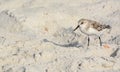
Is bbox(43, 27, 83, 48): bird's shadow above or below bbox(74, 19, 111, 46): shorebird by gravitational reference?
below

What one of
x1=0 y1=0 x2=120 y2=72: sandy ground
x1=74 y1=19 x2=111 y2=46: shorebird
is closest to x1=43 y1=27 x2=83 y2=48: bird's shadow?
x1=0 y1=0 x2=120 y2=72: sandy ground

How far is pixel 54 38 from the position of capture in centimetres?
998

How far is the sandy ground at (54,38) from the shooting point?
7.41 metres

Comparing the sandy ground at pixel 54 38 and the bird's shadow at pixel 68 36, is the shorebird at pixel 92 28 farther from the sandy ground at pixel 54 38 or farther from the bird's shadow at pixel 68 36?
the bird's shadow at pixel 68 36

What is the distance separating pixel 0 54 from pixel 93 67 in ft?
6.37

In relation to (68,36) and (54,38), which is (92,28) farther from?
(54,38)

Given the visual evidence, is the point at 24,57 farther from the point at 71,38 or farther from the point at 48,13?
the point at 48,13

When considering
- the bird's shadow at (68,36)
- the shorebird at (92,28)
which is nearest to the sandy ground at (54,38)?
the bird's shadow at (68,36)

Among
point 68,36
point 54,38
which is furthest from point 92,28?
point 54,38

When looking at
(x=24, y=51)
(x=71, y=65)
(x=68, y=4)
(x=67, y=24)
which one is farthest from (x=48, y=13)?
(x=71, y=65)

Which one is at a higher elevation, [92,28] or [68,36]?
[92,28]

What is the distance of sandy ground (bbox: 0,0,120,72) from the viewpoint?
7.41 metres

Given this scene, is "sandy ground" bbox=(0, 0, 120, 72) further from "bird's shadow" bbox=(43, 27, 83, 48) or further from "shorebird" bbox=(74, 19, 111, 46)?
"shorebird" bbox=(74, 19, 111, 46)

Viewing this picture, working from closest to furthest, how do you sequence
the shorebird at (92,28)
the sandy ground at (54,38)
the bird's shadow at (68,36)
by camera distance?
the sandy ground at (54,38) < the shorebird at (92,28) < the bird's shadow at (68,36)
